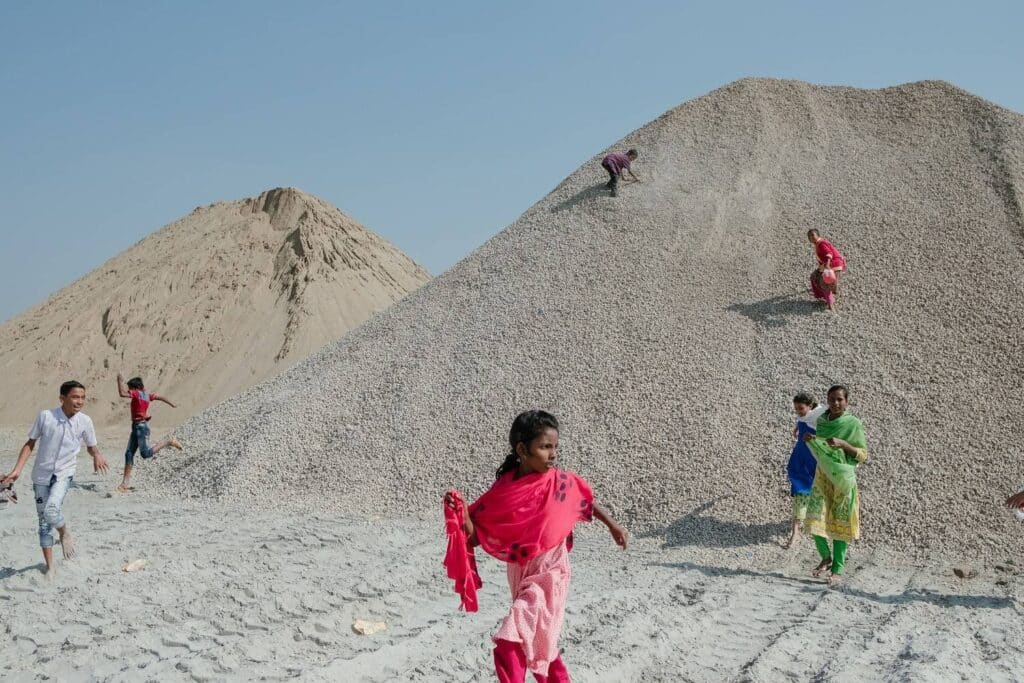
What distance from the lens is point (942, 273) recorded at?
1050cm

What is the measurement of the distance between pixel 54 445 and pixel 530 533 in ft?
14.1

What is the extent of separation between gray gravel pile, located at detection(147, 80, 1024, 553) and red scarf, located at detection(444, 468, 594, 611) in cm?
420

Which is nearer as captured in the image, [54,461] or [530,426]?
[530,426]

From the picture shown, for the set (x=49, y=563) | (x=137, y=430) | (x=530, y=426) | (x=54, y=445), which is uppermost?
(x=137, y=430)

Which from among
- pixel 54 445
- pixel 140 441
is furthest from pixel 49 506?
pixel 140 441

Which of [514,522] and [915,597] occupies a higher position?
[514,522]

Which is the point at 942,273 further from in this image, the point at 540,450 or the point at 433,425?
the point at 540,450

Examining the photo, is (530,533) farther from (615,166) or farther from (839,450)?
(615,166)

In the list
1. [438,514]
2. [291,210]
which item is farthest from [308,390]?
[291,210]

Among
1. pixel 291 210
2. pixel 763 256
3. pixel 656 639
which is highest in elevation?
pixel 291 210

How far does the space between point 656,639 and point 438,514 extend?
154 inches

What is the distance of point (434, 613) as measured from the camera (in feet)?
18.7

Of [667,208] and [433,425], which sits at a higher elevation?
[667,208]

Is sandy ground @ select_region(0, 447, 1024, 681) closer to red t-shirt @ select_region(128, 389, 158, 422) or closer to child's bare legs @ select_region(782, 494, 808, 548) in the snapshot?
child's bare legs @ select_region(782, 494, 808, 548)
